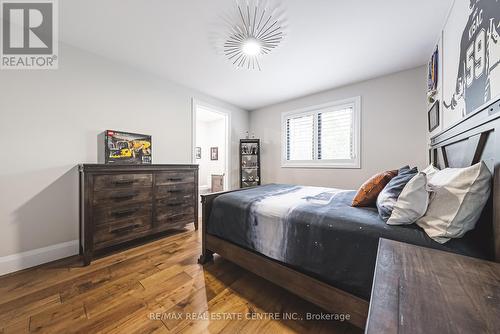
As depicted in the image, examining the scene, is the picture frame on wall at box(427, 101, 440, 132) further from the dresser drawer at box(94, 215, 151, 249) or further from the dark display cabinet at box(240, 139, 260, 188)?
the dresser drawer at box(94, 215, 151, 249)

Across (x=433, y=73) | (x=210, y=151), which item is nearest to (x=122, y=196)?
(x=433, y=73)

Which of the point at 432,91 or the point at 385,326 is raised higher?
the point at 432,91

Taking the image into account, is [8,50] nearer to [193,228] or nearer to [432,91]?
[193,228]

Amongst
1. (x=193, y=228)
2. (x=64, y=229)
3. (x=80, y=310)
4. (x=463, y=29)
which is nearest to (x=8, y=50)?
(x=64, y=229)

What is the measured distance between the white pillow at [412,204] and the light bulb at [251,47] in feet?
6.20

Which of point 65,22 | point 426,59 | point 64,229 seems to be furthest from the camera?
point 426,59

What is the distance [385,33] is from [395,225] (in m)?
2.03

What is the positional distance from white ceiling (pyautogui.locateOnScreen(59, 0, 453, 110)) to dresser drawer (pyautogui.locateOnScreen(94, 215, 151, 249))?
6.81 ft

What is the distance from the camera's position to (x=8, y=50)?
72.9 inches

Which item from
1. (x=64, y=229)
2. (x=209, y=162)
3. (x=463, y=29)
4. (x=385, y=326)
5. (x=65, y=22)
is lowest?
(x=64, y=229)

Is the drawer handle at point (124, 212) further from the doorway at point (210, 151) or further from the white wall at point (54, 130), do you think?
the doorway at point (210, 151)

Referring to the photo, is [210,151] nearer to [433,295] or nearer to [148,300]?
[148,300]

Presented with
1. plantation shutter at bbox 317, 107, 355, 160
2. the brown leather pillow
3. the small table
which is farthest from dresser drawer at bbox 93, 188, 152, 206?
plantation shutter at bbox 317, 107, 355, 160

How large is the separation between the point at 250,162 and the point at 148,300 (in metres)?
3.17
